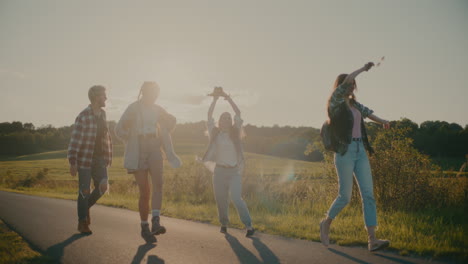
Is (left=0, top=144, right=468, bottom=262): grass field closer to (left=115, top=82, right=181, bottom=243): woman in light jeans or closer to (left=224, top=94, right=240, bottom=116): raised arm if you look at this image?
(left=115, top=82, right=181, bottom=243): woman in light jeans

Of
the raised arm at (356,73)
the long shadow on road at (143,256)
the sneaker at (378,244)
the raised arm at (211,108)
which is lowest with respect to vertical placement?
the long shadow on road at (143,256)

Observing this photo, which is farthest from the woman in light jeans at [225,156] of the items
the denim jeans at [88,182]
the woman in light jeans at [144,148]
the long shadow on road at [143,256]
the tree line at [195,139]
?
the tree line at [195,139]

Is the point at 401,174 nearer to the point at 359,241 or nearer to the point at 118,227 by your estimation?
the point at 359,241

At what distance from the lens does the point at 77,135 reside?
6.27 m

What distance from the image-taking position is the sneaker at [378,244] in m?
4.43

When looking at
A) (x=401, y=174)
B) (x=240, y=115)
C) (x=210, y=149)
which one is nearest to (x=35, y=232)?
(x=210, y=149)

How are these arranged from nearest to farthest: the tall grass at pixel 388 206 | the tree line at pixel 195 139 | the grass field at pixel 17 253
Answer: the grass field at pixel 17 253 < the tall grass at pixel 388 206 < the tree line at pixel 195 139

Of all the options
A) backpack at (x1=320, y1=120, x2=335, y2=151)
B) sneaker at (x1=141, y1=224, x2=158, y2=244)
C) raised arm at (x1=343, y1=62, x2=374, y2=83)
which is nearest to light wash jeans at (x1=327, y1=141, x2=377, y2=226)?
backpack at (x1=320, y1=120, x2=335, y2=151)

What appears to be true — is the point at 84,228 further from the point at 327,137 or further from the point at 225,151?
the point at 327,137

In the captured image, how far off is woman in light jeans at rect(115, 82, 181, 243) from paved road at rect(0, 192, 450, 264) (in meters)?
0.51

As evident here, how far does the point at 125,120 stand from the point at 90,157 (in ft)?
3.40

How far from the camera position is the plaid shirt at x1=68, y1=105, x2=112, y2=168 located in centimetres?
618

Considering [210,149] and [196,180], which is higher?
[210,149]

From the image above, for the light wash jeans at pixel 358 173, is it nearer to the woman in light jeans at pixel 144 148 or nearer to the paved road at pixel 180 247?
the paved road at pixel 180 247
